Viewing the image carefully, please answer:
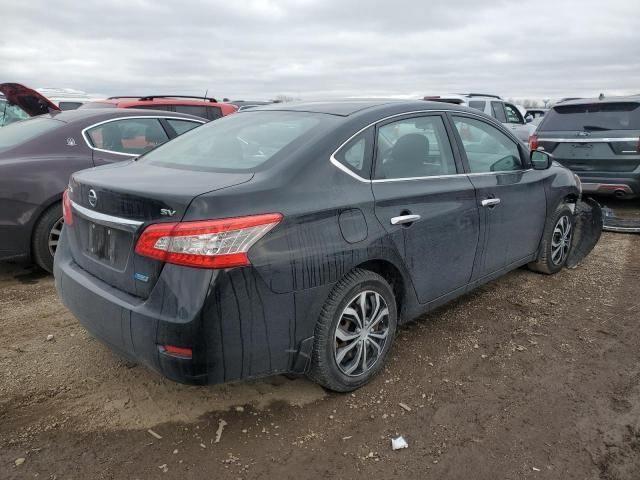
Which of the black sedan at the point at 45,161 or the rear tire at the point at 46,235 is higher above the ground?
the black sedan at the point at 45,161

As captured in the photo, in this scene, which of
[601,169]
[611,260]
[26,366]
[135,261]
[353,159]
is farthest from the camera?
[601,169]

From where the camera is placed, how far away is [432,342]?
360cm

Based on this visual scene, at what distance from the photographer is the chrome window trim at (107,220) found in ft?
7.91

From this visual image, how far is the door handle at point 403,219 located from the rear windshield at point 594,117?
213 inches

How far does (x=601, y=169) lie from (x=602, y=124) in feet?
2.08

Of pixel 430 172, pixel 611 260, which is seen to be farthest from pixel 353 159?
pixel 611 260

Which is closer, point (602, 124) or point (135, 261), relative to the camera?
point (135, 261)

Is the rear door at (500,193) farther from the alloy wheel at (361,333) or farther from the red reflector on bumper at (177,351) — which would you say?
the red reflector on bumper at (177,351)

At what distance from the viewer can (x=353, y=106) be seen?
3.27 m

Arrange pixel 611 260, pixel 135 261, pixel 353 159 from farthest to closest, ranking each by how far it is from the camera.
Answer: pixel 611 260 → pixel 353 159 → pixel 135 261

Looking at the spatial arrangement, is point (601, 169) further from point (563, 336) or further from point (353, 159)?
point (353, 159)

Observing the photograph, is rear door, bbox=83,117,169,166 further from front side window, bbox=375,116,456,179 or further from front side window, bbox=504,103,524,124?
front side window, bbox=504,103,524,124

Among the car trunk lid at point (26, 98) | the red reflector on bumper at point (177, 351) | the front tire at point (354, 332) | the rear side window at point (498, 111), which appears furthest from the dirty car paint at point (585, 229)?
the rear side window at point (498, 111)

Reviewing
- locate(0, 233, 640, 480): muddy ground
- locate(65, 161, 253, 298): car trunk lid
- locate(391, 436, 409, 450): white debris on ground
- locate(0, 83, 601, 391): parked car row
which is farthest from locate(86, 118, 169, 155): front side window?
locate(391, 436, 409, 450): white debris on ground
